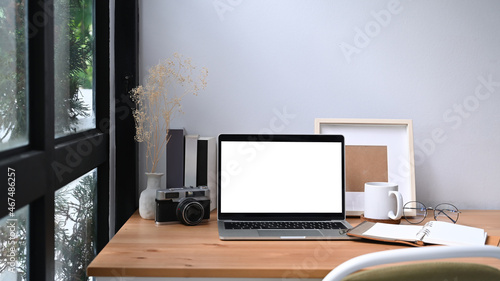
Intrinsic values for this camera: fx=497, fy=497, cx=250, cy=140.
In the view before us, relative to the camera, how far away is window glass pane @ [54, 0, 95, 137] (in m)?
1.17

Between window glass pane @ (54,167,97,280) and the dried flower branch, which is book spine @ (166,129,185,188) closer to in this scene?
the dried flower branch

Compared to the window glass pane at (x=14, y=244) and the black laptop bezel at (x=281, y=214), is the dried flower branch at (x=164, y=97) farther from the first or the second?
the window glass pane at (x=14, y=244)

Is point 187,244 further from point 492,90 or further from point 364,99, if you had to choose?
point 492,90

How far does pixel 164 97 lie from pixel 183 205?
0.43 m

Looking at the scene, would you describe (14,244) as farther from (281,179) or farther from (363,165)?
(363,165)

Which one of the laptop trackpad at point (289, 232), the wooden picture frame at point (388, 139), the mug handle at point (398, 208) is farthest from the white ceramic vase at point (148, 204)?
the mug handle at point (398, 208)

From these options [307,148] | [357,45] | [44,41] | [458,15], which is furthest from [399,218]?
[44,41]

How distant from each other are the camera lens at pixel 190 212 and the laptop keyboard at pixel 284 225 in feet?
0.28

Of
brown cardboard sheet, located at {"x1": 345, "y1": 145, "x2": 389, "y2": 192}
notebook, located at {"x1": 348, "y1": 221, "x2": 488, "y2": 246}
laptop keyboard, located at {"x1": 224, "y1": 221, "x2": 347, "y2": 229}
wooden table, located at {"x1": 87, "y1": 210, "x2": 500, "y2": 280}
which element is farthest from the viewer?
brown cardboard sheet, located at {"x1": 345, "y1": 145, "x2": 389, "y2": 192}

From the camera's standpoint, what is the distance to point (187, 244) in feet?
4.21

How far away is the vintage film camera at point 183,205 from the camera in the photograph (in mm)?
1476

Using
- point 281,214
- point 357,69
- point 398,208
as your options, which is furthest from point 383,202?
point 357,69

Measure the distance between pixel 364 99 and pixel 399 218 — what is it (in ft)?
1.53

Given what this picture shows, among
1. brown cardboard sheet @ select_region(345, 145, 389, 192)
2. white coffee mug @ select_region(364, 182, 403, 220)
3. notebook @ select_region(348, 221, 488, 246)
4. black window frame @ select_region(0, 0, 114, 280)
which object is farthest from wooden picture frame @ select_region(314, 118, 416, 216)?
black window frame @ select_region(0, 0, 114, 280)
